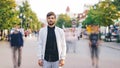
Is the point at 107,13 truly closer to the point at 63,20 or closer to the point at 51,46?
the point at 51,46

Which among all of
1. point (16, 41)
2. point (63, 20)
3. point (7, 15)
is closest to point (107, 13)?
point (7, 15)

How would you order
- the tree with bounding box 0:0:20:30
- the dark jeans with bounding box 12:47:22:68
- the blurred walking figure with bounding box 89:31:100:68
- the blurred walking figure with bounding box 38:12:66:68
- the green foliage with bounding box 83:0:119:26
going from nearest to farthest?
the blurred walking figure with bounding box 38:12:66:68
the dark jeans with bounding box 12:47:22:68
the blurred walking figure with bounding box 89:31:100:68
the green foliage with bounding box 83:0:119:26
the tree with bounding box 0:0:20:30

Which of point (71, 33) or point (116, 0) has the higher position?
point (116, 0)

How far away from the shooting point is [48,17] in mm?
7242

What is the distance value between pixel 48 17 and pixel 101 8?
5339 centimetres

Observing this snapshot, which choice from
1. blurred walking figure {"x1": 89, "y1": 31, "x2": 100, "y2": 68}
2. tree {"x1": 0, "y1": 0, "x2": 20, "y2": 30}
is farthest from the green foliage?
blurred walking figure {"x1": 89, "y1": 31, "x2": 100, "y2": 68}

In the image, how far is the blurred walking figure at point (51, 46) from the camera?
723 cm

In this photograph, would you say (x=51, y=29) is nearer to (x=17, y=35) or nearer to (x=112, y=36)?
(x=17, y=35)

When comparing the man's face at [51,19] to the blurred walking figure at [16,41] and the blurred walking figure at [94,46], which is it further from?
the blurred walking figure at [94,46]

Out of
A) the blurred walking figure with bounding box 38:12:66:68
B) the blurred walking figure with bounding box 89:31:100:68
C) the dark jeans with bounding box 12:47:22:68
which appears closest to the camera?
the blurred walking figure with bounding box 38:12:66:68

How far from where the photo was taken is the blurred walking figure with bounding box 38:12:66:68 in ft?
23.7

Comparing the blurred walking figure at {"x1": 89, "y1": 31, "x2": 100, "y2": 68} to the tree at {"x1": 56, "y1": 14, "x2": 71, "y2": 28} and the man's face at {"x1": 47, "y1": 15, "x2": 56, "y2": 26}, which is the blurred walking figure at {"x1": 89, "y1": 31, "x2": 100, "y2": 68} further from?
the tree at {"x1": 56, "y1": 14, "x2": 71, "y2": 28}

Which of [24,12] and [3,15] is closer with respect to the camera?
[3,15]

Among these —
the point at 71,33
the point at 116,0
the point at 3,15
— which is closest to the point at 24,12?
the point at 3,15
